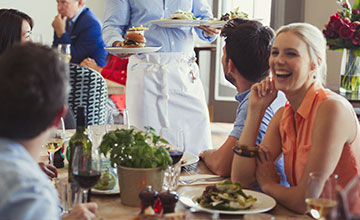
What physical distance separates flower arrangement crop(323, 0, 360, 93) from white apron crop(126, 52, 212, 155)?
0.96m

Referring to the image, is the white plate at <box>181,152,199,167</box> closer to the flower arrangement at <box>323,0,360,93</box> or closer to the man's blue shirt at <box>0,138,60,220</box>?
the man's blue shirt at <box>0,138,60,220</box>

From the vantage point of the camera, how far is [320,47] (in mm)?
1829

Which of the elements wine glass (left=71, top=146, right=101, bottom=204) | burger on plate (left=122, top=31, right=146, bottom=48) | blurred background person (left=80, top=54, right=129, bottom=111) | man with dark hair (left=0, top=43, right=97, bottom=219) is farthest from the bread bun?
man with dark hair (left=0, top=43, right=97, bottom=219)

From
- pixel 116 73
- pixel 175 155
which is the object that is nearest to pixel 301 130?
pixel 175 155

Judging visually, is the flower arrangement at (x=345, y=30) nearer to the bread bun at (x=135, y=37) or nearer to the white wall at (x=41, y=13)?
the bread bun at (x=135, y=37)

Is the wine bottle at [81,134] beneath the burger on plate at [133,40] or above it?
beneath

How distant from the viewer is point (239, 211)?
145 centimetres

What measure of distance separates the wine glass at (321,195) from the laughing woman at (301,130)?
0.22 m

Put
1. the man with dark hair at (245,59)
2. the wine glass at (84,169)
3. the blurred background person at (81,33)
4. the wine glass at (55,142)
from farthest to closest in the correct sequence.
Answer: the blurred background person at (81,33), the man with dark hair at (245,59), the wine glass at (55,142), the wine glass at (84,169)

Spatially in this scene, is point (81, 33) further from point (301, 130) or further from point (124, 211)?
point (124, 211)

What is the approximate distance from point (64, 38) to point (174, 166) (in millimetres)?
3664

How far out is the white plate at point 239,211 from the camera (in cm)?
144

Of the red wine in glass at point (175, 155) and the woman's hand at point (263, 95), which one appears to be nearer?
the red wine in glass at point (175, 155)

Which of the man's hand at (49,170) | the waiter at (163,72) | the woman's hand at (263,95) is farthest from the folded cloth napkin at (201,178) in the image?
the waiter at (163,72)
